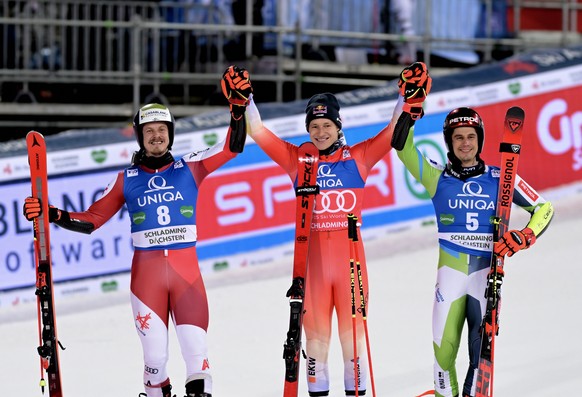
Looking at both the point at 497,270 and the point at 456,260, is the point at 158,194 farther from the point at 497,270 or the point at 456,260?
the point at 497,270

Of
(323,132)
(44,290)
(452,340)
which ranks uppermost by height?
(323,132)

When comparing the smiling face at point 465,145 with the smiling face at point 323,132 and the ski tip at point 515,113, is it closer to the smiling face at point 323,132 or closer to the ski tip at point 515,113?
the ski tip at point 515,113

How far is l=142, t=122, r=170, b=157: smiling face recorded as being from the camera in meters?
8.49

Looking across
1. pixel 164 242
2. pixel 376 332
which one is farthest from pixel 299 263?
pixel 376 332

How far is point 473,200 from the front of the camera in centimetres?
844

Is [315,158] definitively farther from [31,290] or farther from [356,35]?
[356,35]

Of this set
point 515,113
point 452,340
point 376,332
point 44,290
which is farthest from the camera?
point 376,332

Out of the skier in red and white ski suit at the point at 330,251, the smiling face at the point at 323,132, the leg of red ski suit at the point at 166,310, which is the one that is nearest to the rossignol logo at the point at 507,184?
the skier in red and white ski suit at the point at 330,251

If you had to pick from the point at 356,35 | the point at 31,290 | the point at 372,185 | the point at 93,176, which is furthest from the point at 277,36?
the point at 31,290

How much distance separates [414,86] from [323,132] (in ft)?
2.17

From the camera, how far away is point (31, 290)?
40.7 feet

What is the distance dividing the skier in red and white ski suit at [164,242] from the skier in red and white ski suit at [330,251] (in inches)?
22.4

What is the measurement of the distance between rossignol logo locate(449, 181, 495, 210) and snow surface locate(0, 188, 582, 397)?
171cm

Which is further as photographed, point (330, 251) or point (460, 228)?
point (330, 251)
